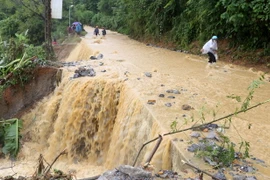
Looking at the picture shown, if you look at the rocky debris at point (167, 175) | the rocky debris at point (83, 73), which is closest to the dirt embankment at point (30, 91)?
the rocky debris at point (83, 73)

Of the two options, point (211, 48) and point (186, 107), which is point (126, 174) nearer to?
point (186, 107)

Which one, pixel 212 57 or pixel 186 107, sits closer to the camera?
pixel 186 107

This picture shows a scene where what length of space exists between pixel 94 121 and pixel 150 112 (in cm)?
243

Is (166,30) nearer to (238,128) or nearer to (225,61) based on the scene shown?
(225,61)

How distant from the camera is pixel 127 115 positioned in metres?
7.04

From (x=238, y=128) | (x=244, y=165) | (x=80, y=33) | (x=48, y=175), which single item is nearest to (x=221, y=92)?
(x=238, y=128)

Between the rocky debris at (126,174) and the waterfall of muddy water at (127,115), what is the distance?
1.05 m

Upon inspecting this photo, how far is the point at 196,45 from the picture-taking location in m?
14.8

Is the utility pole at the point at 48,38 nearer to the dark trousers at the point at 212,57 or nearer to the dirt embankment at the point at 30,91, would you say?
the dirt embankment at the point at 30,91

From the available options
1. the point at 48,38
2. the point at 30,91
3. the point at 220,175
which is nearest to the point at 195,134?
the point at 220,175

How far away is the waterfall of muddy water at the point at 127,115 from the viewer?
561 cm

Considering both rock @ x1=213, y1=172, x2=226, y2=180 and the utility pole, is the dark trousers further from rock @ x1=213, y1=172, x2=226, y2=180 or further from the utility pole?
rock @ x1=213, y1=172, x2=226, y2=180

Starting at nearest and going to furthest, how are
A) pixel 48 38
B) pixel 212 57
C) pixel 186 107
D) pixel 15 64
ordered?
pixel 186 107
pixel 15 64
pixel 212 57
pixel 48 38

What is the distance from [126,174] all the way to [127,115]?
11.8 feet
